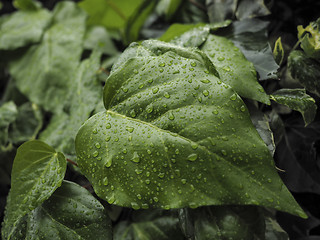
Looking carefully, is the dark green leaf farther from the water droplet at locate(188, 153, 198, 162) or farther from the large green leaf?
the water droplet at locate(188, 153, 198, 162)

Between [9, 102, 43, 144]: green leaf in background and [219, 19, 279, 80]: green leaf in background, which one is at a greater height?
[219, 19, 279, 80]: green leaf in background

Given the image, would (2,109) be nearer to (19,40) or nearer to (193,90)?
(19,40)

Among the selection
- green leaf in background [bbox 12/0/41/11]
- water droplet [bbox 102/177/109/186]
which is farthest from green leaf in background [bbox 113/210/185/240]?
green leaf in background [bbox 12/0/41/11]

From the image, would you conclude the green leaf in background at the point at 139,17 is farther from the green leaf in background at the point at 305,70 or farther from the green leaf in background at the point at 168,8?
the green leaf in background at the point at 305,70

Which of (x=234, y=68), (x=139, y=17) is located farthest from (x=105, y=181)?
(x=139, y=17)

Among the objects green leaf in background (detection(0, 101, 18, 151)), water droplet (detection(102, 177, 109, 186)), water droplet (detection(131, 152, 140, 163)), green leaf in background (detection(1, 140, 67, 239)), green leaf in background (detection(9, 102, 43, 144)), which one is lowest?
green leaf in background (detection(9, 102, 43, 144))
